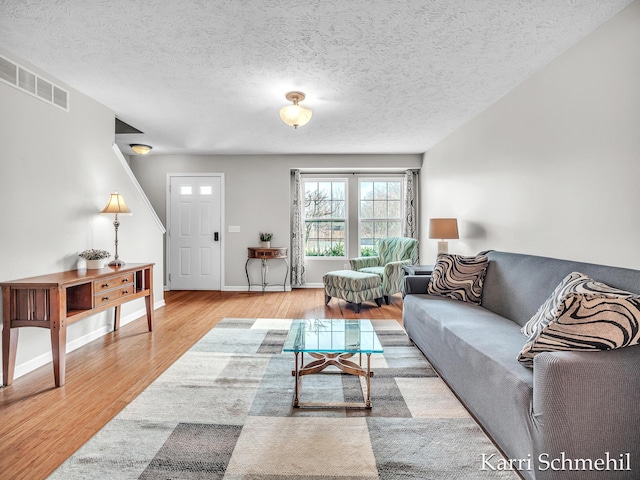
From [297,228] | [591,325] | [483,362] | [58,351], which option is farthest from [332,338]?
[297,228]

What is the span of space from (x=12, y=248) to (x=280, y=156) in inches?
162

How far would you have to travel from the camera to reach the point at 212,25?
215 cm

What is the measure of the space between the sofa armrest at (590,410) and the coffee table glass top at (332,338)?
0.88 m

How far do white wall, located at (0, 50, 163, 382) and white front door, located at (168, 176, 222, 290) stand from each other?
78.7 inches

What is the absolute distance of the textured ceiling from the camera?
2006 mm

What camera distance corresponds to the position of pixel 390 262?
4957 mm

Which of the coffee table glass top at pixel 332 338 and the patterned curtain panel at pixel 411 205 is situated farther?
the patterned curtain panel at pixel 411 205

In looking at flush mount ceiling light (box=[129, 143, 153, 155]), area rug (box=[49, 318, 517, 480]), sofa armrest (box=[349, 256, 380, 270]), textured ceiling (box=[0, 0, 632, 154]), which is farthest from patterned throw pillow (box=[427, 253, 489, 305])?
flush mount ceiling light (box=[129, 143, 153, 155])

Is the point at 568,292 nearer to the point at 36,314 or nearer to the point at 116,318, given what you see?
the point at 36,314

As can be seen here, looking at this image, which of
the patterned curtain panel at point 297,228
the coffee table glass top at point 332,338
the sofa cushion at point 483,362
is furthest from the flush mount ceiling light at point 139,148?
the sofa cushion at point 483,362

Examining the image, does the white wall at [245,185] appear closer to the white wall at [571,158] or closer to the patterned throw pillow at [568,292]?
the white wall at [571,158]

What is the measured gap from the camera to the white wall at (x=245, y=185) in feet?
19.5

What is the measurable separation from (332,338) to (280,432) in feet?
2.19

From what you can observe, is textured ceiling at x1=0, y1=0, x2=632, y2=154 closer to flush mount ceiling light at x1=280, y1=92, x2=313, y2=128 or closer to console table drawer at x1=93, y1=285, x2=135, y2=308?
flush mount ceiling light at x1=280, y1=92, x2=313, y2=128
